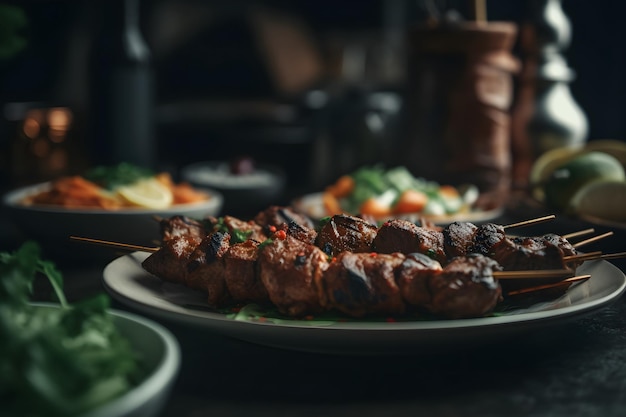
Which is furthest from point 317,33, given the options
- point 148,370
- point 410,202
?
point 148,370

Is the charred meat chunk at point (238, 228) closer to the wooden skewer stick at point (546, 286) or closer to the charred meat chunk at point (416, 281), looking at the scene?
the charred meat chunk at point (416, 281)

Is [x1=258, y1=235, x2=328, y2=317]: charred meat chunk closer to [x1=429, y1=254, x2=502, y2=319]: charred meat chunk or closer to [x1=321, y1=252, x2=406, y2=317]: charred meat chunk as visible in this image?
[x1=321, y1=252, x2=406, y2=317]: charred meat chunk

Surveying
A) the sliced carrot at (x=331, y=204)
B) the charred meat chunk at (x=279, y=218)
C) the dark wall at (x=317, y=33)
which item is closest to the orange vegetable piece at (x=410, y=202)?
the sliced carrot at (x=331, y=204)

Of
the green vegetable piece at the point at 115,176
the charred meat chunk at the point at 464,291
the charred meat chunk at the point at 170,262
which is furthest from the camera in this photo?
the green vegetable piece at the point at 115,176

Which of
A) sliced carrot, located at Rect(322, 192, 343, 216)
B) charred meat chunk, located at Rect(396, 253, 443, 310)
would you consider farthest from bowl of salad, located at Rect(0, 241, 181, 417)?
sliced carrot, located at Rect(322, 192, 343, 216)

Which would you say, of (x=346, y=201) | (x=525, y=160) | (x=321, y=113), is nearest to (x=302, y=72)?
(x=321, y=113)
